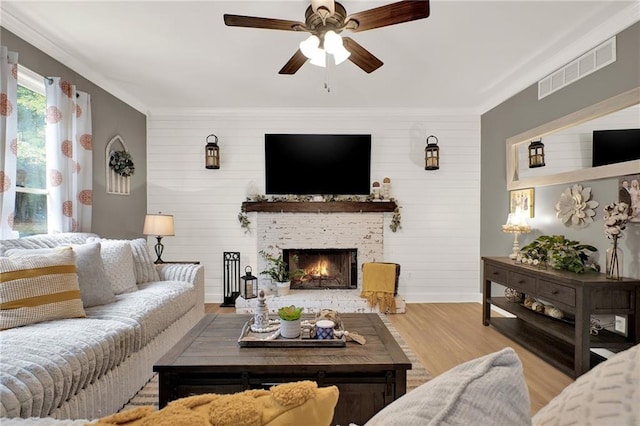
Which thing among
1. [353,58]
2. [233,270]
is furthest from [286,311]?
[233,270]

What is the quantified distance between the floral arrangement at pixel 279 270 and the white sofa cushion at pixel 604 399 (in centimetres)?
409

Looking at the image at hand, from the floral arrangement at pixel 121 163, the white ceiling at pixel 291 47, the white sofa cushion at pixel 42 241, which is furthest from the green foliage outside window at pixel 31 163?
the floral arrangement at pixel 121 163

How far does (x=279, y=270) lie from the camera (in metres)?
4.63

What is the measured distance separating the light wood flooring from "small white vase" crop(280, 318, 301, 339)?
4.33 feet

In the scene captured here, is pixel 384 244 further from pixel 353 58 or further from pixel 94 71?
pixel 94 71

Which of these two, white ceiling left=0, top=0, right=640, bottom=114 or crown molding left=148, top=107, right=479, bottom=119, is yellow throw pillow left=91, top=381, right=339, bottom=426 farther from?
crown molding left=148, top=107, right=479, bottom=119

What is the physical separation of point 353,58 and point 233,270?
3405mm

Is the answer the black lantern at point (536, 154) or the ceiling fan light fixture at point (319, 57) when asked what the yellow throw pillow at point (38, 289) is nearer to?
the ceiling fan light fixture at point (319, 57)

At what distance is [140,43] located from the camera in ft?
10.0

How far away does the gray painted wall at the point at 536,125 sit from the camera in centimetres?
260

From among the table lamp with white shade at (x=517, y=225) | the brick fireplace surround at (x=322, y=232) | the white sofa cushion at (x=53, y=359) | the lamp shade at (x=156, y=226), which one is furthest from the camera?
the brick fireplace surround at (x=322, y=232)

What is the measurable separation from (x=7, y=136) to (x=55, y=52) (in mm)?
1087

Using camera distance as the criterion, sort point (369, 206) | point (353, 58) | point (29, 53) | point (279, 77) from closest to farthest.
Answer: point (353, 58), point (29, 53), point (279, 77), point (369, 206)

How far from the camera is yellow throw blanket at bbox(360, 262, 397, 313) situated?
432 centimetres
